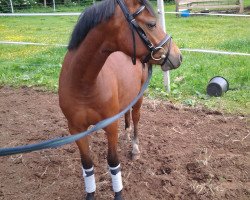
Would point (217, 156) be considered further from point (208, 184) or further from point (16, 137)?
point (16, 137)

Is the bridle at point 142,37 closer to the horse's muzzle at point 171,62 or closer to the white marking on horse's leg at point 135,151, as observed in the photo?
the horse's muzzle at point 171,62

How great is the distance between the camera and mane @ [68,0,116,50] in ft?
7.13

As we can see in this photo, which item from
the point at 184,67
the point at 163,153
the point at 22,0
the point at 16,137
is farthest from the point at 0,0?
the point at 163,153

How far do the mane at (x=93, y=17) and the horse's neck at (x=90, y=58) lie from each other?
0.15 ft

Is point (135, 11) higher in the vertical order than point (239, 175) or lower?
higher

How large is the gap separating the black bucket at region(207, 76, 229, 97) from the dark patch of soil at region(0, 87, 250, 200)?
20.9 inches

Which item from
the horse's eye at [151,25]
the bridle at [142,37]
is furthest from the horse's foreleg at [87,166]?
the horse's eye at [151,25]

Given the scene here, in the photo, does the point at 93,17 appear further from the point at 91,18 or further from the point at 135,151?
the point at 135,151

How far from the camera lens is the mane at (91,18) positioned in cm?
217

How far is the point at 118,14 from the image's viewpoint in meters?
2.17

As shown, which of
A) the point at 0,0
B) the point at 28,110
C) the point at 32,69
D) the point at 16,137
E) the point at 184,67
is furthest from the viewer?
the point at 0,0

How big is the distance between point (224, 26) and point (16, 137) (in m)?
9.52

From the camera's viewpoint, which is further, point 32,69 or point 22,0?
point 22,0

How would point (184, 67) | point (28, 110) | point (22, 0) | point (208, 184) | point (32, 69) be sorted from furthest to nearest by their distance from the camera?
point (22, 0)
point (32, 69)
point (184, 67)
point (28, 110)
point (208, 184)
